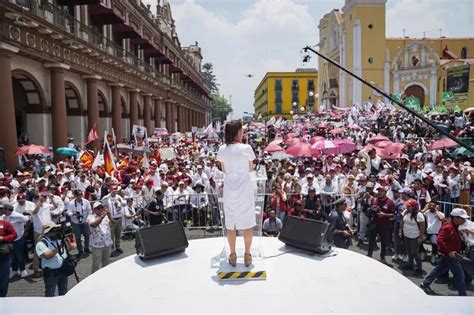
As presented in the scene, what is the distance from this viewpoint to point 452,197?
37.2ft

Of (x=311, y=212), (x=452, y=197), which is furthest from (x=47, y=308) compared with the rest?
(x=452, y=197)

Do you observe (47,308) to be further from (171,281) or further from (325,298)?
(325,298)

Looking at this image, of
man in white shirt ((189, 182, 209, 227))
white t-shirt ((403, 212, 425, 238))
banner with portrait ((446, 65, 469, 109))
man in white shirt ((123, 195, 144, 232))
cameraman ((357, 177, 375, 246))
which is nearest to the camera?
white t-shirt ((403, 212, 425, 238))

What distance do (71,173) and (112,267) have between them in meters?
8.71

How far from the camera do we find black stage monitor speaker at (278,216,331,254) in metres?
5.68

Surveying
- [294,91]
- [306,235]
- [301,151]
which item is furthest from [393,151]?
[294,91]

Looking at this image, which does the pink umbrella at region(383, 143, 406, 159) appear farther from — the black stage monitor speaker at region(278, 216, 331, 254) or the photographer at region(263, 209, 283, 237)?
the black stage monitor speaker at region(278, 216, 331, 254)

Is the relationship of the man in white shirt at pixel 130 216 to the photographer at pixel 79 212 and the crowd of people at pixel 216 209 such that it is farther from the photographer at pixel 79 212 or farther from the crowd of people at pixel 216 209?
the photographer at pixel 79 212

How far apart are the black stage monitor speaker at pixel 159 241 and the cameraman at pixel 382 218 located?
498cm

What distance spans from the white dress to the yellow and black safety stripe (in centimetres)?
55

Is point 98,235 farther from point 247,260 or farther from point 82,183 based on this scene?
point 82,183

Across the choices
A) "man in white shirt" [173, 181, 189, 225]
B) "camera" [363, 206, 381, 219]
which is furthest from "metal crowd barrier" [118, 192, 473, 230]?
"camera" [363, 206, 381, 219]

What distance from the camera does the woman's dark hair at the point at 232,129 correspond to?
4.96 metres

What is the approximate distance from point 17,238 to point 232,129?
5.99 metres
